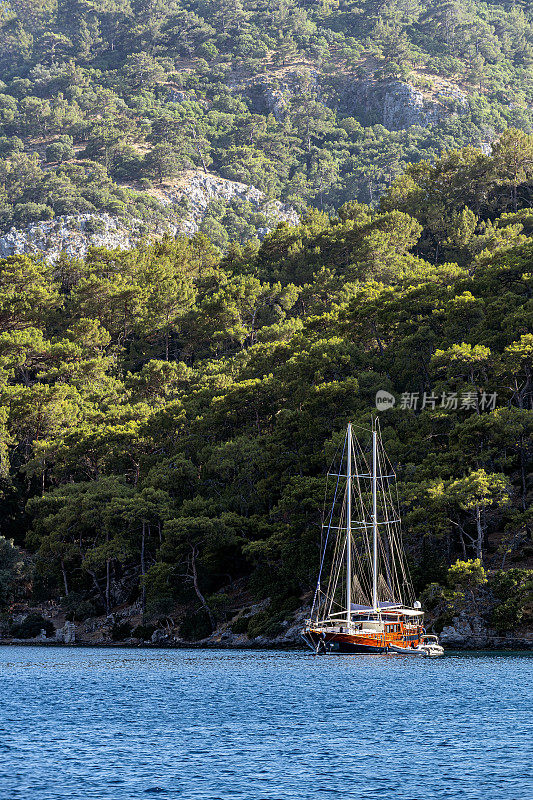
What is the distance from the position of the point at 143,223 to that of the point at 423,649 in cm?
10970

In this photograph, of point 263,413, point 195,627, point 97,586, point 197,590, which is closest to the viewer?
point 197,590

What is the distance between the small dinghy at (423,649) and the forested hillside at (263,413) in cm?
355

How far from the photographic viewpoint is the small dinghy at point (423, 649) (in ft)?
153

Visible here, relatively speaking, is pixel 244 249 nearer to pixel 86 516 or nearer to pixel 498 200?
pixel 498 200

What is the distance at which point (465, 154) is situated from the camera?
333 ft

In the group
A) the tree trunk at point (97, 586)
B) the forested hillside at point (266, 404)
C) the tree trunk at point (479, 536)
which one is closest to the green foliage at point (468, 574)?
the forested hillside at point (266, 404)

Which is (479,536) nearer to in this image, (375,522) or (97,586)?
(375,522)

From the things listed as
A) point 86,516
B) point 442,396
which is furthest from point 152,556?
point 442,396

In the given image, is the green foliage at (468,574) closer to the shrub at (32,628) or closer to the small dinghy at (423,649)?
the small dinghy at (423,649)

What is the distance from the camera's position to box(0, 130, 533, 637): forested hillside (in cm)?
5428

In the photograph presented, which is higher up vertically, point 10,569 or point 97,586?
point 10,569

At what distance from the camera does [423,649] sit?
154 ft

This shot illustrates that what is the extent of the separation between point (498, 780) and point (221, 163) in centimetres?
18284

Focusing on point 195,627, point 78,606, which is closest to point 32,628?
point 78,606
